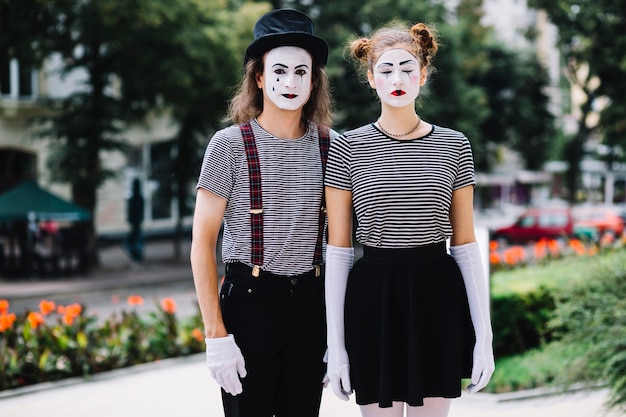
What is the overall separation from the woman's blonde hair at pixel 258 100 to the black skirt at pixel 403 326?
0.68m

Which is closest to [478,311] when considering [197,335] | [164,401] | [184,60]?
[164,401]

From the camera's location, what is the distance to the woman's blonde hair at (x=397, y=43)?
293 centimetres

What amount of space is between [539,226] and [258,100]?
23.0 metres

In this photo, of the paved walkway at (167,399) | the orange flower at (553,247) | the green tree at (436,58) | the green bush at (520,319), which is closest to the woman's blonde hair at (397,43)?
the paved walkway at (167,399)

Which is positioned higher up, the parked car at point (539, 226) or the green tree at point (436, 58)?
the green tree at point (436, 58)

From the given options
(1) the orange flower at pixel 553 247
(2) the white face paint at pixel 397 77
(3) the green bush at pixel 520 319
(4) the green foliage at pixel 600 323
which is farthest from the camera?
(1) the orange flower at pixel 553 247

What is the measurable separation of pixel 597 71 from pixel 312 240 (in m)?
20.7

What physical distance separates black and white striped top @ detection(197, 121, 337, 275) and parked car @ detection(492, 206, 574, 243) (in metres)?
22.6

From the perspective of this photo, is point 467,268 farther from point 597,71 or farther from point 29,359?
point 597,71

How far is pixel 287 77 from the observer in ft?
9.79

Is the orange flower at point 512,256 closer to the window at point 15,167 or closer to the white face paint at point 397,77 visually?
the white face paint at point 397,77

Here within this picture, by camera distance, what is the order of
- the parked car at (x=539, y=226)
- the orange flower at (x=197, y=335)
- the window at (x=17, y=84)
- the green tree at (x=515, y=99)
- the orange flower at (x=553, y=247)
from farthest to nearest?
the green tree at (x=515, y=99), the parked car at (x=539, y=226), the window at (x=17, y=84), the orange flower at (x=553, y=247), the orange flower at (x=197, y=335)

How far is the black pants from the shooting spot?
9.37 ft

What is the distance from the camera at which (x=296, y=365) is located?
9.61 ft
